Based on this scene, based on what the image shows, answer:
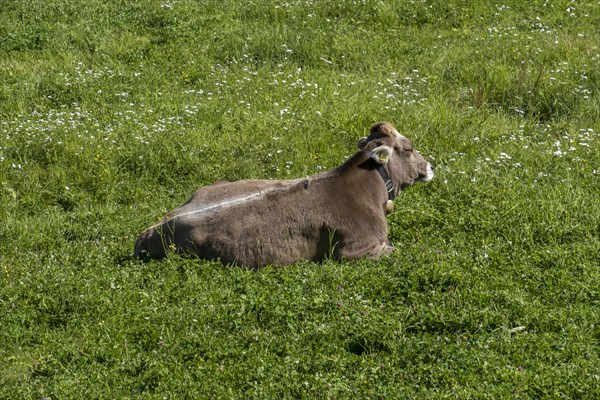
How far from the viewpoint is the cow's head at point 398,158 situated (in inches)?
448

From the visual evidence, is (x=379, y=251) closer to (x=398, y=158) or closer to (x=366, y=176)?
(x=366, y=176)

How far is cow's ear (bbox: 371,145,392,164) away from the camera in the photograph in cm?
1102

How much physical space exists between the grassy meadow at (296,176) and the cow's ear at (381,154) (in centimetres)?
80

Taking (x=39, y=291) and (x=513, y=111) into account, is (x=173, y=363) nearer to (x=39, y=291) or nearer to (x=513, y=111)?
(x=39, y=291)

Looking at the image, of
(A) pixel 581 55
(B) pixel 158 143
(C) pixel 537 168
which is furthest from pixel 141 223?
(A) pixel 581 55

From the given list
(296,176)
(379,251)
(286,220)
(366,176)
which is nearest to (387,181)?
(366,176)

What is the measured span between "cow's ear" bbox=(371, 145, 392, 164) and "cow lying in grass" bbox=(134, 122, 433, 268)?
11 millimetres

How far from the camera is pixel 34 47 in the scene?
17.5 meters

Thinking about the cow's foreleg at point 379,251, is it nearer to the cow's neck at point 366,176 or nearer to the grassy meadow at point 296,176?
the grassy meadow at point 296,176

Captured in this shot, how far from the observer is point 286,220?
10.4m

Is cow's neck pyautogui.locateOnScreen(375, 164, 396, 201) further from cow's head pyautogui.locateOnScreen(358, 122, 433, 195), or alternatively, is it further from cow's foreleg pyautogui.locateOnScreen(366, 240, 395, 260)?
cow's foreleg pyautogui.locateOnScreen(366, 240, 395, 260)

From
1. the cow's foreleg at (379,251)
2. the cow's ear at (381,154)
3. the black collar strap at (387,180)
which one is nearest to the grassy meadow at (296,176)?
the cow's foreleg at (379,251)

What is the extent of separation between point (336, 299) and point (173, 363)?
1762 mm

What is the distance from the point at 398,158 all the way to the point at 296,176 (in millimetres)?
1818
